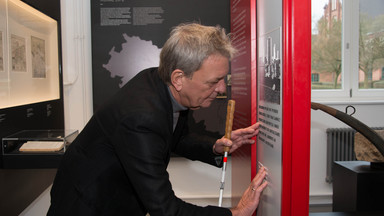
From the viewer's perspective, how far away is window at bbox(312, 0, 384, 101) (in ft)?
14.8

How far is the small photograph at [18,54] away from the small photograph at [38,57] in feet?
0.58

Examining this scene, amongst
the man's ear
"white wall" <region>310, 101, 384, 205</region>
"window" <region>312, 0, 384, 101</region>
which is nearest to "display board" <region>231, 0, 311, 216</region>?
the man's ear

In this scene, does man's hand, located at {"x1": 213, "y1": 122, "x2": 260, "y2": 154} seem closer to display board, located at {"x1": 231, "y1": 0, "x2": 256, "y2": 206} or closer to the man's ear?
display board, located at {"x1": 231, "y1": 0, "x2": 256, "y2": 206}

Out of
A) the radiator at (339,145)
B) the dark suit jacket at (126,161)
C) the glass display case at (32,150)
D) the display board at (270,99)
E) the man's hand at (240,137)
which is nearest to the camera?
the dark suit jacket at (126,161)

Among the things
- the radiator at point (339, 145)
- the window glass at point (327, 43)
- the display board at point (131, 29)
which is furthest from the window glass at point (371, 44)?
the display board at point (131, 29)

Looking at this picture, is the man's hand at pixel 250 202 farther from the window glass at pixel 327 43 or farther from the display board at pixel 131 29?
the window glass at pixel 327 43

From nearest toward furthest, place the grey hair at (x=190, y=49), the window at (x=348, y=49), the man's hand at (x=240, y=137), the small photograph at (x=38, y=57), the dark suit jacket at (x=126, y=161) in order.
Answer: the dark suit jacket at (x=126, y=161) → the grey hair at (x=190, y=49) → the man's hand at (x=240, y=137) → the small photograph at (x=38, y=57) → the window at (x=348, y=49)

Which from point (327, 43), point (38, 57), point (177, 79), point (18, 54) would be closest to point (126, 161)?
point (177, 79)

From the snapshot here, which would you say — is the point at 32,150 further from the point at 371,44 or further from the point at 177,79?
the point at 371,44

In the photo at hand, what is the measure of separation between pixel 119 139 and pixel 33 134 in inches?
61.5

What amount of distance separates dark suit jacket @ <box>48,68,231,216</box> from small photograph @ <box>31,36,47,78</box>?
1.61m

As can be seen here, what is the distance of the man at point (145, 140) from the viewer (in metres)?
1.32

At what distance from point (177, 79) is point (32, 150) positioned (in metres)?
1.44

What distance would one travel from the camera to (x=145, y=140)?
1.30 m
